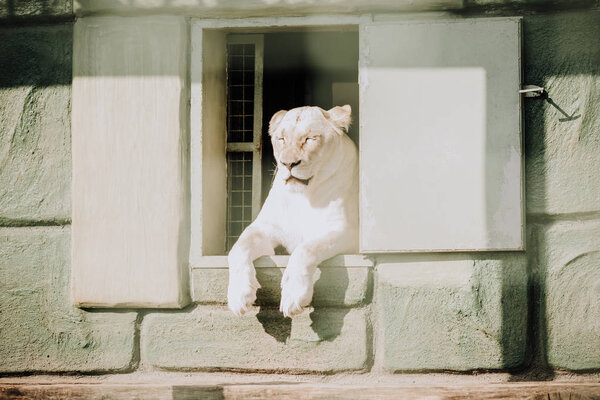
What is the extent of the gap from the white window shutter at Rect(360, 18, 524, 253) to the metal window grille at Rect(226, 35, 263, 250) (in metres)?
1.18

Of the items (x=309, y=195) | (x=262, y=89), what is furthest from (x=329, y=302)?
(x=262, y=89)

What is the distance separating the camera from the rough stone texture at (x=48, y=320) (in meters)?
3.02

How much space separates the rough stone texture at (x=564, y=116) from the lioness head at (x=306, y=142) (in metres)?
1.00

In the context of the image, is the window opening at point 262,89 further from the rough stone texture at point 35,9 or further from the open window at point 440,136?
the rough stone texture at point 35,9

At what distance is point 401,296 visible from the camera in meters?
2.89

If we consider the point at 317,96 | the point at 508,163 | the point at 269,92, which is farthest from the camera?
the point at 317,96

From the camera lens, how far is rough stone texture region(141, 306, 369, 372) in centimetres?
292

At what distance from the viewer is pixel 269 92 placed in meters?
4.55

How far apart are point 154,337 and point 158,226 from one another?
1.87ft

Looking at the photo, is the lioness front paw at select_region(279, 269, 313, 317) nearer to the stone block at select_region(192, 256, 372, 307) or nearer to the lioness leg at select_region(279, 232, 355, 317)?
the lioness leg at select_region(279, 232, 355, 317)

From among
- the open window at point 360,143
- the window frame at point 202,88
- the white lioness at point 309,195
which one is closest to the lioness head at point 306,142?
the white lioness at point 309,195

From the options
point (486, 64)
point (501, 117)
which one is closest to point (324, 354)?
point (501, 117)

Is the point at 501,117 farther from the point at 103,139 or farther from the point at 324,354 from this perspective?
the point at 103,139

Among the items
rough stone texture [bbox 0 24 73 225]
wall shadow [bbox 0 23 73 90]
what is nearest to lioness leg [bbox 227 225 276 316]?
rough stone texture [bbox 0 24 73 225]
